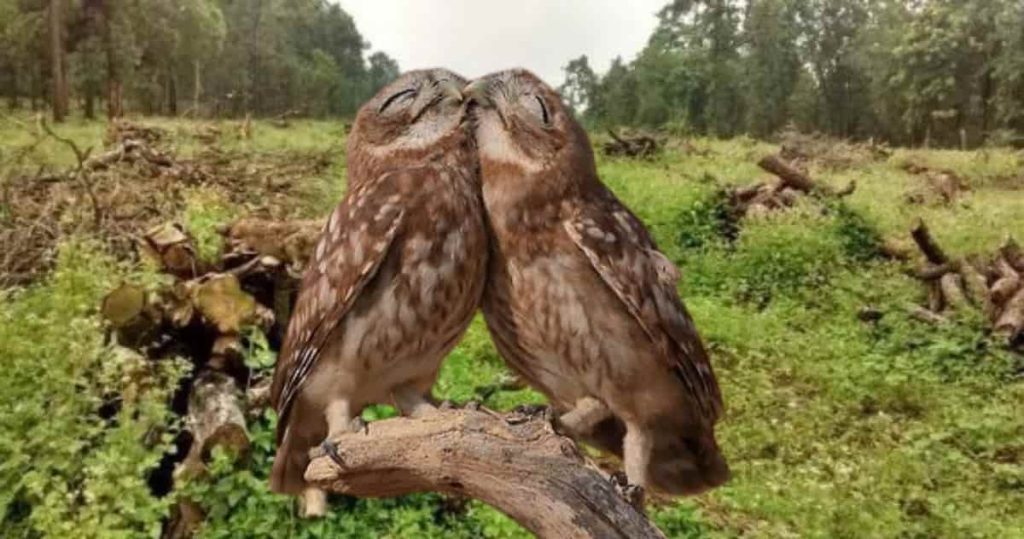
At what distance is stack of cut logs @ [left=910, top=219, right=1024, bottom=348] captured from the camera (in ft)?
18.6

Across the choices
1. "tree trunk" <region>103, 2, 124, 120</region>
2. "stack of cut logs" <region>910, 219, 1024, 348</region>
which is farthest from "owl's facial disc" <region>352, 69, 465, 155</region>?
"tree trunk" <region>103, 2, 124, 120</region>

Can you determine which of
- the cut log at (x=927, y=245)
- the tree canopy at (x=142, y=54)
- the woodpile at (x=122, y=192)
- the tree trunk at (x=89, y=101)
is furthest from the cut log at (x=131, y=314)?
the tree trunk at (x=89, y=101)

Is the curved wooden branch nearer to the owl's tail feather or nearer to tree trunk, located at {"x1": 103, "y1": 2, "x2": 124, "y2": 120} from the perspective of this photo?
the owl's tail feather

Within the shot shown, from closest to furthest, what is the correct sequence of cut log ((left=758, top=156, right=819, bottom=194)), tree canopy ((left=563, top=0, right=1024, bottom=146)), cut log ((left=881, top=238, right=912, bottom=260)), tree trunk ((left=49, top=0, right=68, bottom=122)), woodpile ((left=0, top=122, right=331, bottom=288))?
1. woodpile ((left=0, top=122, right=331, bottom=288))
2. cut log ((left=881, top=238, right=912, bottom=260))
3. cut log ((left=758, top=156, right=819, bottom=194))
4. tree trunk ((left=49, top=0, right=68, bottom=122))
5. tree canopy ((left=563, top=0, right=1024, bottom=146))

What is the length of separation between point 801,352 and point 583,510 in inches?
186

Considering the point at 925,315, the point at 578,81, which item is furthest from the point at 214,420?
the point at 925,315

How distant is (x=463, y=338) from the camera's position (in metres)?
1.77

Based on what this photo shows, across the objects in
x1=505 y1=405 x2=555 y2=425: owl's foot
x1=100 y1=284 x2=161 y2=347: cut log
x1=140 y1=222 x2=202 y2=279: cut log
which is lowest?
x1=100 y1=284 x2=161 y2=347: cut log

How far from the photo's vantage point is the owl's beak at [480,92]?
1.12 metres

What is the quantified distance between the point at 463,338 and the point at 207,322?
2069 mm

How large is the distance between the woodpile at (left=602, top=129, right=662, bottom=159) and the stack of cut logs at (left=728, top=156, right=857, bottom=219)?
173 cm

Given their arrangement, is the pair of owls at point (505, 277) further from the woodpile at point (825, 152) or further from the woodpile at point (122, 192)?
the woodpile at point (825, 152)

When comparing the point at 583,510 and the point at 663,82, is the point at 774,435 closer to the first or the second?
the point at 583,510

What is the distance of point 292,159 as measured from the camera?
753cm
